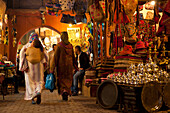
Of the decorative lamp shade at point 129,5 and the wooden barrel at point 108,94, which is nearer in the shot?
the wooden barrel at point 108,94

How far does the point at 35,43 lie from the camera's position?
8.08 meters

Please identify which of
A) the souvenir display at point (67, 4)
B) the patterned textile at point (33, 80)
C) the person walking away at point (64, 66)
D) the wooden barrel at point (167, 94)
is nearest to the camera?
the wooden barrel at point (167, 94)

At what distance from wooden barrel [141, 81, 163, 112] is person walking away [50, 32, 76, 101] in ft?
9.66

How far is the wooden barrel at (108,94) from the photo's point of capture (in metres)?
6.40

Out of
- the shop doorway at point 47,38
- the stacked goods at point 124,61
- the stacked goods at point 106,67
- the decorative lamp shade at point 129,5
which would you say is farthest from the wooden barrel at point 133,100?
the shop doorway at point 47,38

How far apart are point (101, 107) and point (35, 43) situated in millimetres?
2543

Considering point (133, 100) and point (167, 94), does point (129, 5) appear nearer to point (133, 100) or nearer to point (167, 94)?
point (167, 94)

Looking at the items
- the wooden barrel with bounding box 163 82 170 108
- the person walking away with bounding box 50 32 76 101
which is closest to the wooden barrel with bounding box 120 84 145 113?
the wooden barrel with bounding box 163 82 170 108

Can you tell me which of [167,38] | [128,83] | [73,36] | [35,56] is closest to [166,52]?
[167,38]

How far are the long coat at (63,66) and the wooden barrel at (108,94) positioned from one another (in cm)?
166

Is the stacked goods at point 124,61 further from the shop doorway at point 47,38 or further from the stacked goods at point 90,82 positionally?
the shop doorway at point 47,38

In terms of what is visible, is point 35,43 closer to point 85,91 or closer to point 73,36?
point 85,91

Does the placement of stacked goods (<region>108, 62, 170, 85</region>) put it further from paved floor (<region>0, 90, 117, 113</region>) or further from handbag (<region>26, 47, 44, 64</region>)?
handbag (<region>26, 47, 44, 64</region>)

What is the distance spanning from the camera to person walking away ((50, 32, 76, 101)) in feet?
27.5
